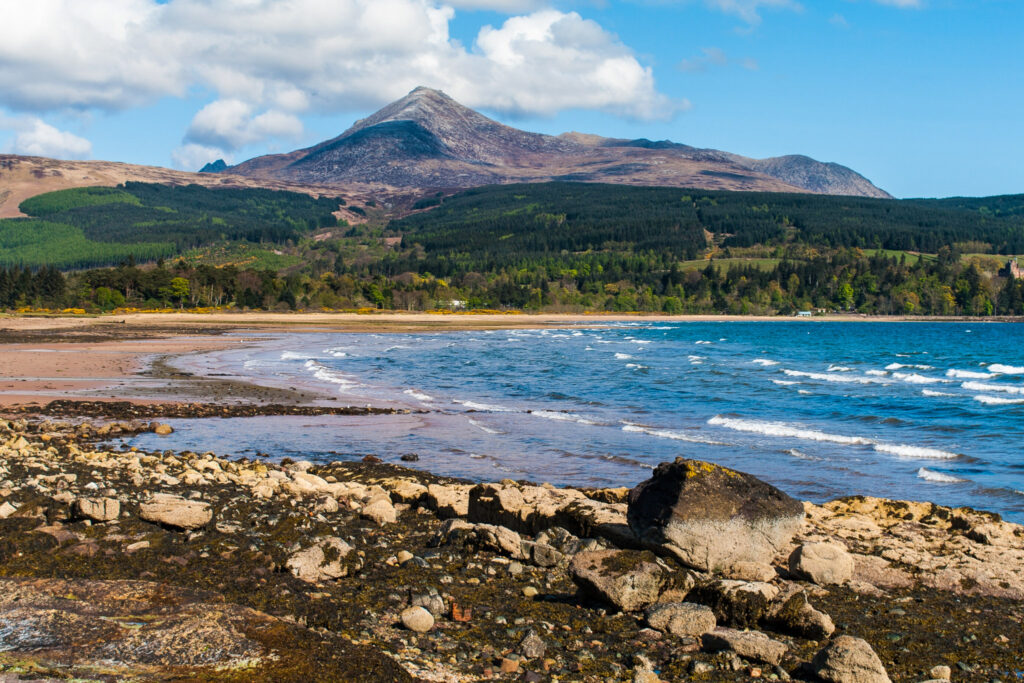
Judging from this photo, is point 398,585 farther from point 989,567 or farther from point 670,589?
point 989,567

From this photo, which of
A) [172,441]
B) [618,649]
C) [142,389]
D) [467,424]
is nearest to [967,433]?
[467,424]

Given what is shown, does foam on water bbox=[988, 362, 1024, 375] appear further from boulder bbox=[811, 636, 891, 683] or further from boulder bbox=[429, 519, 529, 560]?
boulder bbox=[811, 636, 891, 683]

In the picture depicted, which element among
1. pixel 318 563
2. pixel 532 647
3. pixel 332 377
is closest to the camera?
pixel 532 647

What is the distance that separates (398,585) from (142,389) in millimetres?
25493

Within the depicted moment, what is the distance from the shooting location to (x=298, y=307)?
513 ft

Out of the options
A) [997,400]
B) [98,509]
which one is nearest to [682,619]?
[98,509]

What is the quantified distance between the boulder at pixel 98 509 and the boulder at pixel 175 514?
267 mm

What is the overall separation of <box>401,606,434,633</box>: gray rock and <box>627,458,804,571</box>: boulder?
276 centimetres

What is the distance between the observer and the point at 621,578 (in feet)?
24.0

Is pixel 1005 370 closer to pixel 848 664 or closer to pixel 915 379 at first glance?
pixel 915 379

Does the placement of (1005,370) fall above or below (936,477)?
below

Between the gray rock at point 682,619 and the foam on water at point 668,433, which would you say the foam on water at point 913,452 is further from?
the gray rock at point 682,619

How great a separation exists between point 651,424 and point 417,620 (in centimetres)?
1849

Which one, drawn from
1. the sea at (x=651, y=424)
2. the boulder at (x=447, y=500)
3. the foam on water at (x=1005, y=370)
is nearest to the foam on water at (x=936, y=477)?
the sea at (x=651, y=424)
